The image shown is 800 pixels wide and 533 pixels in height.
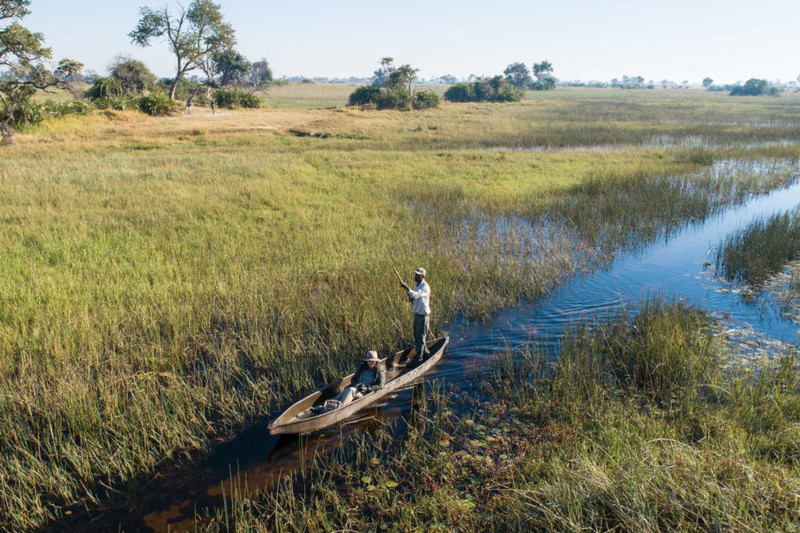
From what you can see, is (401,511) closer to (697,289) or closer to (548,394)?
(548,394)

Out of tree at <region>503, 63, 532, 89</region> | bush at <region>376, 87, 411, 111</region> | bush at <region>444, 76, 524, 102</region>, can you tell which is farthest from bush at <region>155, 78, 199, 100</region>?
tree at <region>503, 63, 532, 89</region>

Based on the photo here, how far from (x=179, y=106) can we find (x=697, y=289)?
144 ft

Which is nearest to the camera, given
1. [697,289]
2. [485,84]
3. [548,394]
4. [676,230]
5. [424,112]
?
[548,394]

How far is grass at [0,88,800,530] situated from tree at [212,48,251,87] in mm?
43884

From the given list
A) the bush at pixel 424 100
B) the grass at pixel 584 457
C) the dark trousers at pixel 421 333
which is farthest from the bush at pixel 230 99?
the grass at pixel 584 457

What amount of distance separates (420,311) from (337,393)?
6.25 ft

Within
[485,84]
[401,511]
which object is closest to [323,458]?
[401,511]

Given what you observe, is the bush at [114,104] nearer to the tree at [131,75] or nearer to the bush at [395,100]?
the tree at [131,75]

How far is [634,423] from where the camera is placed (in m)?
6.08

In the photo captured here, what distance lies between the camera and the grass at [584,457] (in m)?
4.27

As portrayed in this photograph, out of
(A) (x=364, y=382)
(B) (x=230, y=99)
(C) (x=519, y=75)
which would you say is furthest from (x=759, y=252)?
(C) (x=519, y=75)

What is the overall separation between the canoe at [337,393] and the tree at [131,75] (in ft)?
160

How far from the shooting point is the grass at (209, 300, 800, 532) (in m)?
4.27

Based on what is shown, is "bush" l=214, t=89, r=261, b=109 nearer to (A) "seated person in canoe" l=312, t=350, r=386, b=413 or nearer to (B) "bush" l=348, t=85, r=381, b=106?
(B) "bush" l=348, t=85, r=381, b=106
